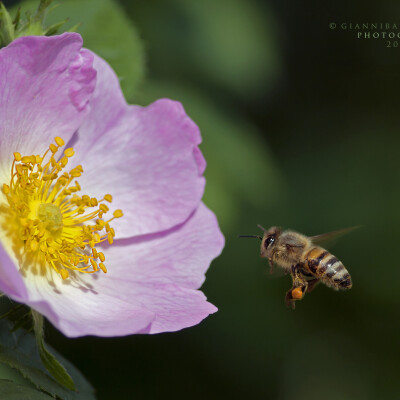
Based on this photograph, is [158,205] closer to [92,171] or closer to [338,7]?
[92,171]

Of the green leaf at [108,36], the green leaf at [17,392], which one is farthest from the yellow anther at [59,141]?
the green leaf at [17,392]

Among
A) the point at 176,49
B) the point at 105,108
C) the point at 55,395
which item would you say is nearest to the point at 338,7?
the point at 176,49

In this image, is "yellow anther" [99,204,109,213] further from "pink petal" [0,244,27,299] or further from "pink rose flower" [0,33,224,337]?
"pink petal" [0,244,27,299]

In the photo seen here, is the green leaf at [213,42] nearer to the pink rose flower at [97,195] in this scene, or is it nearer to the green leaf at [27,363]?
the pink rose flower at [97,195]

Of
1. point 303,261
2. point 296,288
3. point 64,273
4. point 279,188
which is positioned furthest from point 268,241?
point 279,188

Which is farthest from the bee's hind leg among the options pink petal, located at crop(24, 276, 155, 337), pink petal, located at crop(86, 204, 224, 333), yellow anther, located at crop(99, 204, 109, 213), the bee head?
yellow anther, located at crop(99, 204, 109, 213)
